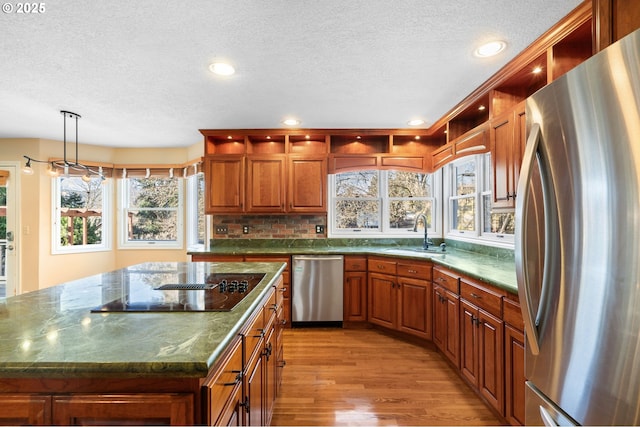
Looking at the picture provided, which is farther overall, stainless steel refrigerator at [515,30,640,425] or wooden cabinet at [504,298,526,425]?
wooden cabinet at [504,298,526,425]

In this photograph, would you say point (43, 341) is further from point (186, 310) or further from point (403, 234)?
point (403, 234)

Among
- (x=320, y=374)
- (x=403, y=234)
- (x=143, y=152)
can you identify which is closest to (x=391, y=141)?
(x=403, y=234)

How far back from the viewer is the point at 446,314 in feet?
8.25

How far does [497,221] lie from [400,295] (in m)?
1.22

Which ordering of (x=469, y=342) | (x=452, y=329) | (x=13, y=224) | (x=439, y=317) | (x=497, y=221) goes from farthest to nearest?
(x=13, y=224)
(x=497, y=221)
(x=439, y=317)
(x=452, y=329)
(x=469, y=342)

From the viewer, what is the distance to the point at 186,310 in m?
1.13

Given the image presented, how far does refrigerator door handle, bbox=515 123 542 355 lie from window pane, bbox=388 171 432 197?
10.0ft

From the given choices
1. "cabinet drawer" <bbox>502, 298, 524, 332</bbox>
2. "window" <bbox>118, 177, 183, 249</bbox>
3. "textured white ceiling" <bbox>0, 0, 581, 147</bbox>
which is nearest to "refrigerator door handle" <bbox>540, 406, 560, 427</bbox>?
"cabinet drawer" <bbox>502, 298, 524, 332</bbox>

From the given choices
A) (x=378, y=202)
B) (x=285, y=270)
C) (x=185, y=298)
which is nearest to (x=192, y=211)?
(x=285, y=270)

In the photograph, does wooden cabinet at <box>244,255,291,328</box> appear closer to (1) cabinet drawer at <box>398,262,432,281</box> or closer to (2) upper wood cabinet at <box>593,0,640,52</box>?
(1) cabinet drawer at <box>398,262,432,281</box>

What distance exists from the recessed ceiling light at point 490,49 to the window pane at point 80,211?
519 cm

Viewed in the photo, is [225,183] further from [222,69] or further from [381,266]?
[381,266]

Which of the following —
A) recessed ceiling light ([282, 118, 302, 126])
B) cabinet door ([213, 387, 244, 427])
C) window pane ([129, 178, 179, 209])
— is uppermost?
recessed ceiling light ([282, 118, 302, 126])

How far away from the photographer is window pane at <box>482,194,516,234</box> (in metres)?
2.69
